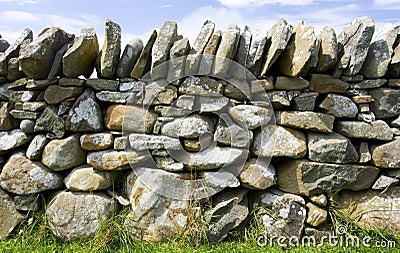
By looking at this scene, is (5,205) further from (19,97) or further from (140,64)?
(140,64)

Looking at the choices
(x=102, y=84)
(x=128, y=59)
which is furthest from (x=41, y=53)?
(x=128, y=59)

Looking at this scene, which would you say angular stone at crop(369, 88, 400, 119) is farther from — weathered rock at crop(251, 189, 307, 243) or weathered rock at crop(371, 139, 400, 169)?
weathered rock at crop(251, 189, 307, 243)

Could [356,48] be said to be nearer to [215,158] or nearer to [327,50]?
[327,50]

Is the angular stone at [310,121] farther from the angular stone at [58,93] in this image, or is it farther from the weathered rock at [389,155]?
the angular stone at [58,93]

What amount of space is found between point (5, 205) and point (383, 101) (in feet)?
12.5

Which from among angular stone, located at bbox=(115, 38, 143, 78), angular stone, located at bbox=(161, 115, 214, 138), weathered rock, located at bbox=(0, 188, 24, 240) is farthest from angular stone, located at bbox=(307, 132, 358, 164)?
weathered rock, located at bbox=(0, 188, 24, 240)

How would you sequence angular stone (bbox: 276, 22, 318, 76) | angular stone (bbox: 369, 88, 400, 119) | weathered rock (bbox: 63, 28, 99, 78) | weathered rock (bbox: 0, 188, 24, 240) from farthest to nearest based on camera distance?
weathered rock (bbox: 0, 188, 24, 240), angular stone (bbox: 369, 88, 400, 119), weathered rock (bbox: 63, 28, 99, 78), angular stone (bbox: 276, 22, 318, 76)

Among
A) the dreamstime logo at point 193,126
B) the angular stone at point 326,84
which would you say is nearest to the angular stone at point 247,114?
the dreamstime logo at point 193,126

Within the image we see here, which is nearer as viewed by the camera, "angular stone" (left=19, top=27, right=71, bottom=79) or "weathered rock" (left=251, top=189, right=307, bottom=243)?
"angular stone" (left=19, top=27, right=71, bottom=79)

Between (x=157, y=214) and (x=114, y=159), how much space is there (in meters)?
0.65

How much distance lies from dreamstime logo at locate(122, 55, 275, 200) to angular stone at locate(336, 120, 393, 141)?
71 centimetres

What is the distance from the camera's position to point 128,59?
312 centimetres

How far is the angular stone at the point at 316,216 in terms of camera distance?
3.12 m

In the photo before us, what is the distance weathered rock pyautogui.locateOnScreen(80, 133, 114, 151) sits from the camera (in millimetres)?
3111
